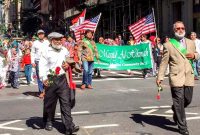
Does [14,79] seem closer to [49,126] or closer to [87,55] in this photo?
[87,55]

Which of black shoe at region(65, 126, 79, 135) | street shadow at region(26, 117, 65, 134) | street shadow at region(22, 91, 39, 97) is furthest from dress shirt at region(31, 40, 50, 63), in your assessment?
black shoe at region(65, 126, 79, 135)

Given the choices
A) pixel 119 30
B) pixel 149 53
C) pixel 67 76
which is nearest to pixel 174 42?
A: pixel 67 76

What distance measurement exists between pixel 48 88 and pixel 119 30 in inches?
1435

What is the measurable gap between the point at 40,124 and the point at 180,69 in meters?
2.78

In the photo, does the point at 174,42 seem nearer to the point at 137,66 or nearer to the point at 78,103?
the point at 78,103

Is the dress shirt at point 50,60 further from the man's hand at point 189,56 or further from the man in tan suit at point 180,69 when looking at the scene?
the man's hand at point 189,56

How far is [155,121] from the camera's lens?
8734 millimetres

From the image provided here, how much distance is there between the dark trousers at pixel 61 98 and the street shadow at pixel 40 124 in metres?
0.34

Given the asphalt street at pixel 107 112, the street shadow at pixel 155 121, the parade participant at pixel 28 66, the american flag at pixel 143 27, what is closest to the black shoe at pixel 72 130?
the asphalt street at pixel 107 112

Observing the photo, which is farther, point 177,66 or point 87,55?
point 87,55

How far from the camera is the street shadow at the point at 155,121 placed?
8234 mm

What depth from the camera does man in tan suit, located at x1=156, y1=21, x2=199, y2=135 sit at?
24.9 ft

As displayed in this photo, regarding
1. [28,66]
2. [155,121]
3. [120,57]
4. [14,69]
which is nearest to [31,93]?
[14,69]

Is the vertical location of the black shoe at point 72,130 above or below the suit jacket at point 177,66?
below
